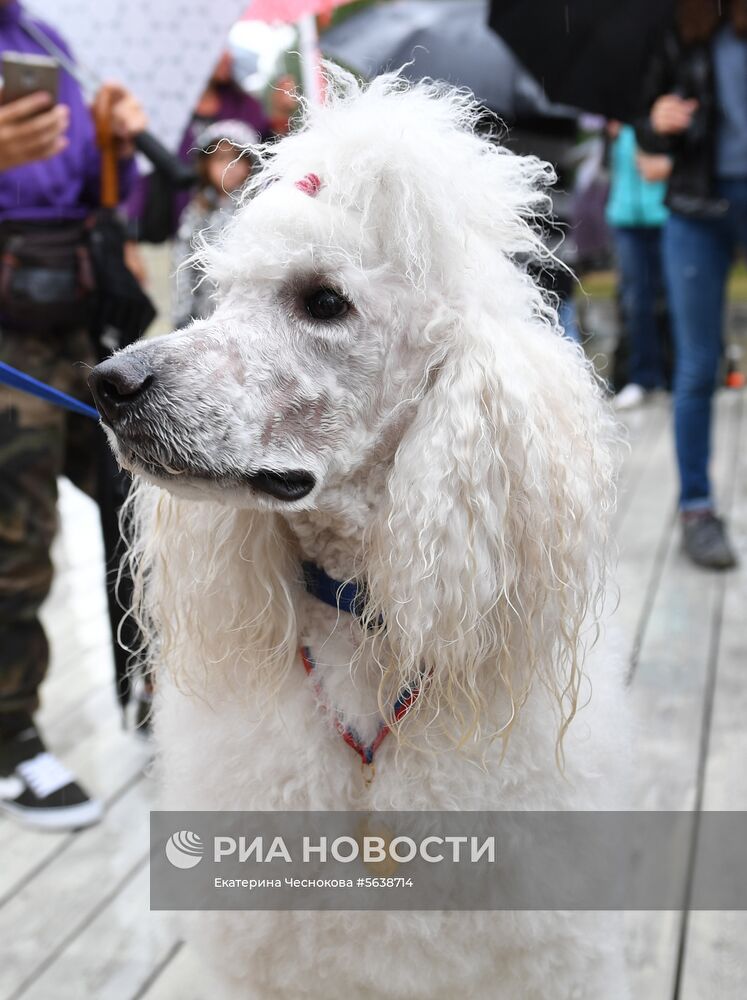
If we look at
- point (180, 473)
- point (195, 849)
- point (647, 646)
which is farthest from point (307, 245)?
point (647, 646)

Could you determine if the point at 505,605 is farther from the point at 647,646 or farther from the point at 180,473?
the point at 647,646

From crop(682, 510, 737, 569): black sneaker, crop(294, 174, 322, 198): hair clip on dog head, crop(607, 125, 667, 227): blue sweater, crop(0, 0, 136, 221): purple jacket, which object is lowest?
crop(682, 510, 737, 569): black sneaker

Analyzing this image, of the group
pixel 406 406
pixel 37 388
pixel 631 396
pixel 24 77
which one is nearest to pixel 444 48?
pixel 24 77

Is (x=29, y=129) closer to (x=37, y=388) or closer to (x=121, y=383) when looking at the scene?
(x=37, y=388)

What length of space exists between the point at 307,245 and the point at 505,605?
1.57 ft

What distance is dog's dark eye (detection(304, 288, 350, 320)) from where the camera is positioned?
1168 millimetres

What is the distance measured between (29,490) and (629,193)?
385 centimetres

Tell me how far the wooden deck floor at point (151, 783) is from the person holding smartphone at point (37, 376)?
0.42 feet

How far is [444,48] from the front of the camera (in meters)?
3.62

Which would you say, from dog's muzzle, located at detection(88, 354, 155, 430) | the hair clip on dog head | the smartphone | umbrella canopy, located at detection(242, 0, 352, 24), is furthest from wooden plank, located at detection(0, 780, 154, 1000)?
umbrella canopy, located at detection(242, 0, 352, 24)

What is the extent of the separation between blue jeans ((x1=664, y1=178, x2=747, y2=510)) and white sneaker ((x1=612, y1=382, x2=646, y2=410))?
2227mm

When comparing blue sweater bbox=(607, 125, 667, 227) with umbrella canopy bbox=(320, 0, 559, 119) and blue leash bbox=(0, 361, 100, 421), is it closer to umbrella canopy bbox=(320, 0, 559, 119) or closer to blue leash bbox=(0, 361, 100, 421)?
umbrella canopy bbox=(320, 0, 559, 119)

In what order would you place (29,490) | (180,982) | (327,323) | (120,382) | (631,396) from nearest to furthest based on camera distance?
1. (120,382)
2. (327,323)
3. (180,982)
4. (29,490)
5. (631,396)

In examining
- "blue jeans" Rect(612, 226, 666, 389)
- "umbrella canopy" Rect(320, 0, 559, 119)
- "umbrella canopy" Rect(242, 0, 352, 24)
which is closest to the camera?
"umbrella canopy" Rect(320, 0, 559, 119)
